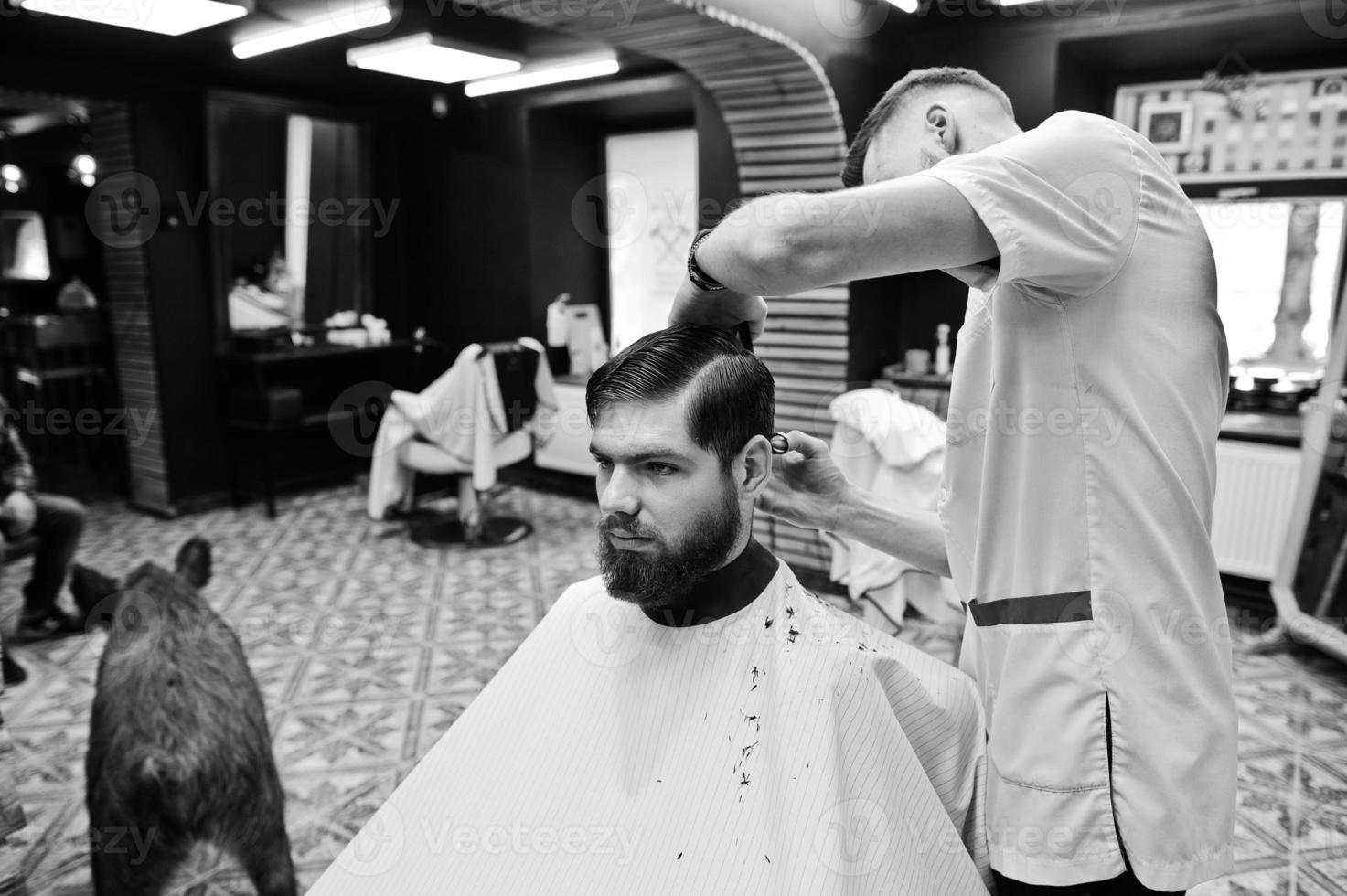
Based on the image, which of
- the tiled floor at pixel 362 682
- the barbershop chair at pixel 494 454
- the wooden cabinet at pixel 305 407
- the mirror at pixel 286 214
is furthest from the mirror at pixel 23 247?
the barbershop chair at pixel 494 454

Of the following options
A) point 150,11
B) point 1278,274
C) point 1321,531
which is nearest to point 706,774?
point 1321,531

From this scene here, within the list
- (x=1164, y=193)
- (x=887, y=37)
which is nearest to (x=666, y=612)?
(x=1164, y=193)

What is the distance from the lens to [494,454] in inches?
191

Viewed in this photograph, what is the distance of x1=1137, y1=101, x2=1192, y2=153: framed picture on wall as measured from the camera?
4.19 m

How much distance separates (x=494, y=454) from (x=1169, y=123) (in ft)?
12.1

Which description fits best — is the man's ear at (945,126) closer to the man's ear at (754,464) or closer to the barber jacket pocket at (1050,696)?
the man's ear at (754,464)

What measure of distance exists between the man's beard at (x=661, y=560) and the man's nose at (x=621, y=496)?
14 millimetres

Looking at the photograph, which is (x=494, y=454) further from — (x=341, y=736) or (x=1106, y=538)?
(x=1106, y=538)

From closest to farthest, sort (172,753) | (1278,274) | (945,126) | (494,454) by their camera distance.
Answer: (945,126) → (172,753) → (1278,274) → (494,454)

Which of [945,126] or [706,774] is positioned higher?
[945,126]

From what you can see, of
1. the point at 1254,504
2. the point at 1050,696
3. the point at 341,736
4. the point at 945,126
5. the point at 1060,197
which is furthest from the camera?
the point at 1254,504

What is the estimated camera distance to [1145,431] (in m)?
0.88

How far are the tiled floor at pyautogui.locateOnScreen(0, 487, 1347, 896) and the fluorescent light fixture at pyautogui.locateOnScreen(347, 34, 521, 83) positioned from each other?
2.52 metres

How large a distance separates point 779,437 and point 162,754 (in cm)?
120
